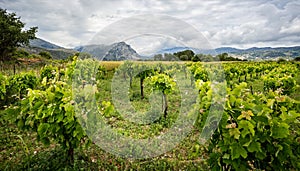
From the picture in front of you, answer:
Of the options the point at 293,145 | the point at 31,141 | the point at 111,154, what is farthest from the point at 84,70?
the point at 293,145

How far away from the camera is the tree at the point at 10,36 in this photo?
38.0 meters

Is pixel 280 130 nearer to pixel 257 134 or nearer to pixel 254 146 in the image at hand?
pixel 257 134

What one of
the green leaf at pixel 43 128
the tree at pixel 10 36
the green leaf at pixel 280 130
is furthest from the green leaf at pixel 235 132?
the tree at pixel 10 36

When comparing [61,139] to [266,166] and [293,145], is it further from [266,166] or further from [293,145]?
[293,145]

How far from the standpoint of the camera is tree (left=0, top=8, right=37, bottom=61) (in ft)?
125

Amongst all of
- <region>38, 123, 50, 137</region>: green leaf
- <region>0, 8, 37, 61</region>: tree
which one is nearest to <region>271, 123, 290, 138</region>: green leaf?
<region>38, 123, 50, 137</region>: green leaf

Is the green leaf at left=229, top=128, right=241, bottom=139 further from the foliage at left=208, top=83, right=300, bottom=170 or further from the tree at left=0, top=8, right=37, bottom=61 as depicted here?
the tree at left=0, top=8, right=37, bottom=61

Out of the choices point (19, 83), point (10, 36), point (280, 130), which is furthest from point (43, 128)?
point (10, 36)

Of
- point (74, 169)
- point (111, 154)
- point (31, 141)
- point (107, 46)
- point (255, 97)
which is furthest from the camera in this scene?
point (31, 141)

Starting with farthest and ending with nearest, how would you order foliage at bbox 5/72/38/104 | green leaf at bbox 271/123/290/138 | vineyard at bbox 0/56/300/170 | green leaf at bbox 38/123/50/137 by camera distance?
foliage at bbox 5/72/38/104 < green leaf at bbox 38/123/50/137 < vineyard at bbox 0/56/300/170 < green leaf at bbox 271/123/290/138

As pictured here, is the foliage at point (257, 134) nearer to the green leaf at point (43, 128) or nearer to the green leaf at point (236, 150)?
the green leaf at point (236, 150)

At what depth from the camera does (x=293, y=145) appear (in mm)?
3322

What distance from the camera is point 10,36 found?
3844 cm

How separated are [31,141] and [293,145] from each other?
21.4 feet
